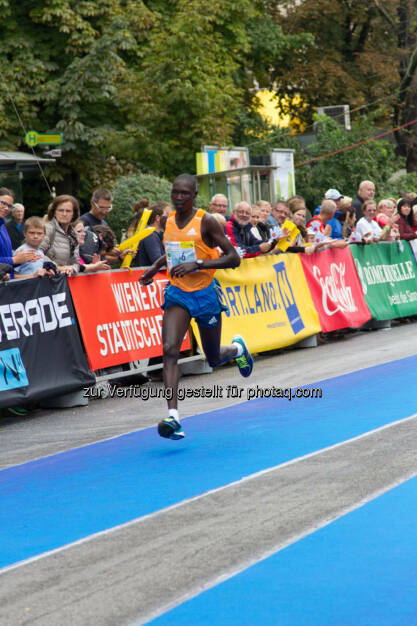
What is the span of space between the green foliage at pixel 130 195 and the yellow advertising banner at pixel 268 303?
697 centimetres

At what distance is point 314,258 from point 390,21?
3160cm

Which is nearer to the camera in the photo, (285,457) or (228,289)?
(285,457)

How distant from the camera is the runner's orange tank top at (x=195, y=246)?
865 centimetres

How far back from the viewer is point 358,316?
55.0ft

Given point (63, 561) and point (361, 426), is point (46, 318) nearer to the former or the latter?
point (361, 426)

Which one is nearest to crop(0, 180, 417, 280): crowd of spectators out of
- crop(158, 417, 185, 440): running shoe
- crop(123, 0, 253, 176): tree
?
crop(158, 417, 185, 440): running shoe

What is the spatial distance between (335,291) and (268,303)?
6.41ft

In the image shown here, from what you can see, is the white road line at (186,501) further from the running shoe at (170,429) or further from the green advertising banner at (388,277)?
the green advertising banner at (388,277)

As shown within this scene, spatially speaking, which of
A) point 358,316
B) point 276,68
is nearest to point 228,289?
point 358,316

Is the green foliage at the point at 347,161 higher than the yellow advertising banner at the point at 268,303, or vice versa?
the green foliage at the point at 347,161

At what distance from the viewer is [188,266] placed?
840 cm

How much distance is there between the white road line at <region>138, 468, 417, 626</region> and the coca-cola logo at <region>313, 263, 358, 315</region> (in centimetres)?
953

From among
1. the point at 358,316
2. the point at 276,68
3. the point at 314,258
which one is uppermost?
the point at 276,68

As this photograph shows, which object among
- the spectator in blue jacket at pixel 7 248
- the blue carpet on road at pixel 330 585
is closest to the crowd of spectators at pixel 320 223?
the spectator in blue jacket at pixel 7 248
